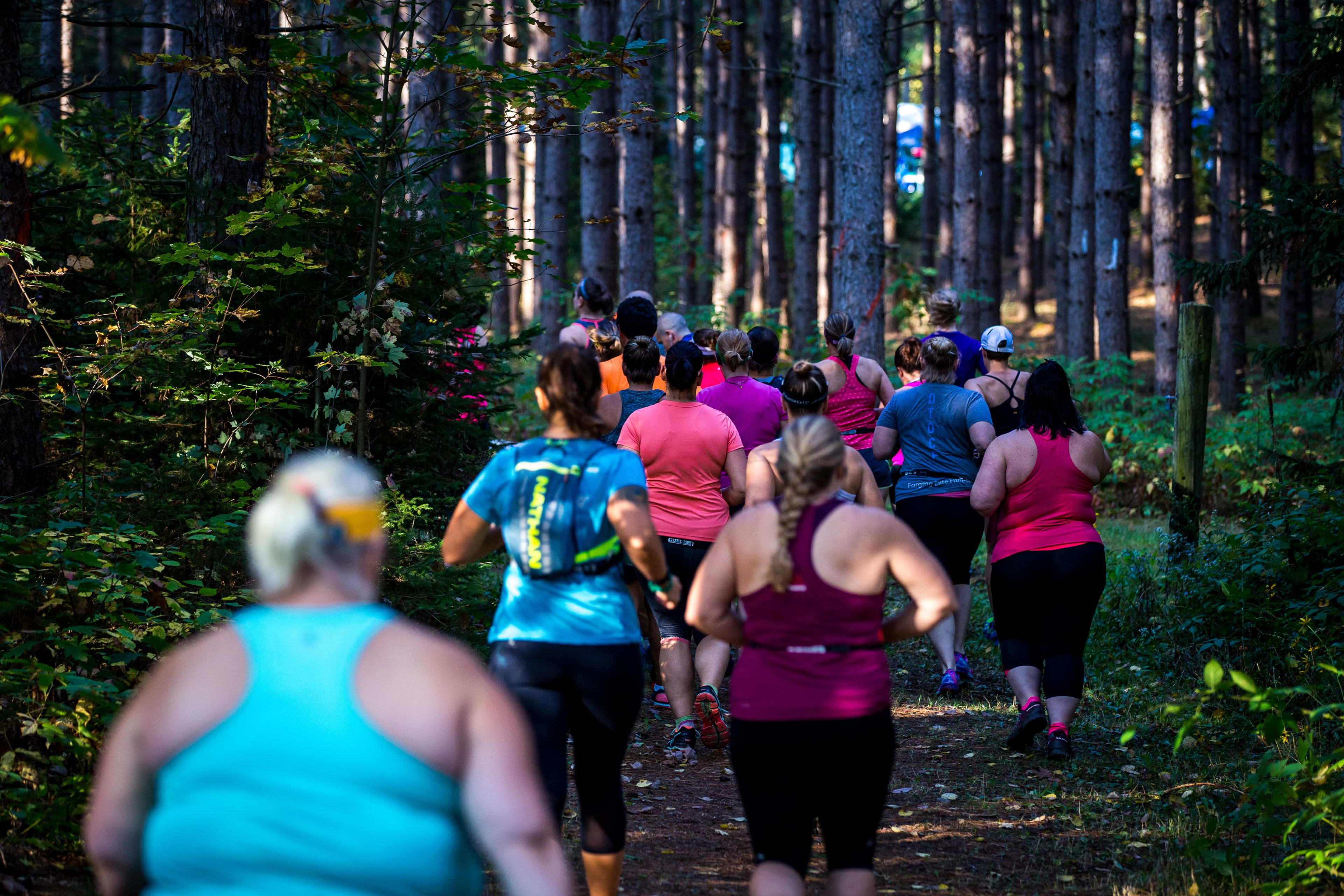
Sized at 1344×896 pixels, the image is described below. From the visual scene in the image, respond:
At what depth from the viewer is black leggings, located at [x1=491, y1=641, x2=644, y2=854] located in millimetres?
3834

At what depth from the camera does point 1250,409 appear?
16578 mm

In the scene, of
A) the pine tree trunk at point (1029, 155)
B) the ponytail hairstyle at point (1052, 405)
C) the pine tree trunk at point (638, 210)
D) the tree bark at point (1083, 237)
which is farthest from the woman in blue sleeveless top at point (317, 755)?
the pine tree trunk at point (1029, 155)

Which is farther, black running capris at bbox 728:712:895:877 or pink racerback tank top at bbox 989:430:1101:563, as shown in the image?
pink racerback tank top at bbox 989:430:1101:563

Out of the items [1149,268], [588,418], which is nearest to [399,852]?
[588,418]

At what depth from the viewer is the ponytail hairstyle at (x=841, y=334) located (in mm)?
8609

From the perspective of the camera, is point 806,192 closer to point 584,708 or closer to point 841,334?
point 841,334

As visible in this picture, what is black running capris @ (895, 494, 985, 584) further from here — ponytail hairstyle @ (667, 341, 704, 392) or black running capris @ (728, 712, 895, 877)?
black running capris @ (728, 712, 895, 877)

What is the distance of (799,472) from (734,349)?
4.20 meters

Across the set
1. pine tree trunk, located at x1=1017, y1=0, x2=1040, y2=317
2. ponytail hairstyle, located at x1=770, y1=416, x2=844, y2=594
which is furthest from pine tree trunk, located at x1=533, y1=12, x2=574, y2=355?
ponytail hairstyle, located at x1=770, y1=416, x2=844, y2=594

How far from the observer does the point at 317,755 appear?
2.02 metres

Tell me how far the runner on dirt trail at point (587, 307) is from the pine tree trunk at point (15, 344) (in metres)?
3.60

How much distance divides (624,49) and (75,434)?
4053 millimetres

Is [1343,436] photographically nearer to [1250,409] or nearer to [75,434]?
[1250,409]

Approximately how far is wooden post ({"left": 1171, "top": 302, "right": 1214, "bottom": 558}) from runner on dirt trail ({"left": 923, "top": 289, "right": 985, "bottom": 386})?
170 centimetres
